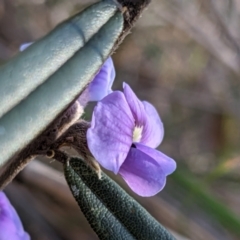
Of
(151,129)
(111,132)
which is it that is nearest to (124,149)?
(111,132)

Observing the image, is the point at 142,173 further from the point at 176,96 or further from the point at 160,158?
the point at 176,96

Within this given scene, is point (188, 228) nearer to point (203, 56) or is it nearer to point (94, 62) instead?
point (203, 56)

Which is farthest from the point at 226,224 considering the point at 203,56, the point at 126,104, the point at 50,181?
the point at 203,56

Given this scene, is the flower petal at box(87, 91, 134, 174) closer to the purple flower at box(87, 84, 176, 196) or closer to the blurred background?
the purple flower at box(87, 84, 176, 196)

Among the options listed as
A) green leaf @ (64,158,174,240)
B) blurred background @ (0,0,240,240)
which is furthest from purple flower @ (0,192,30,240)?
blurred background @ (0,0,240,240)

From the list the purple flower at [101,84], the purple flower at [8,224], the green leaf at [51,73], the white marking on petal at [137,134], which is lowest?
the purple flower at [8,224]

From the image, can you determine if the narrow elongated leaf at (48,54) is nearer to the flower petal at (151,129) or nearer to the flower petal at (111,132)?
the flower petal at (111,132)

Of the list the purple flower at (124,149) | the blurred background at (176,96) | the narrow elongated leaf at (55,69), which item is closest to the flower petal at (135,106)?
the purple flower at (124,149)
